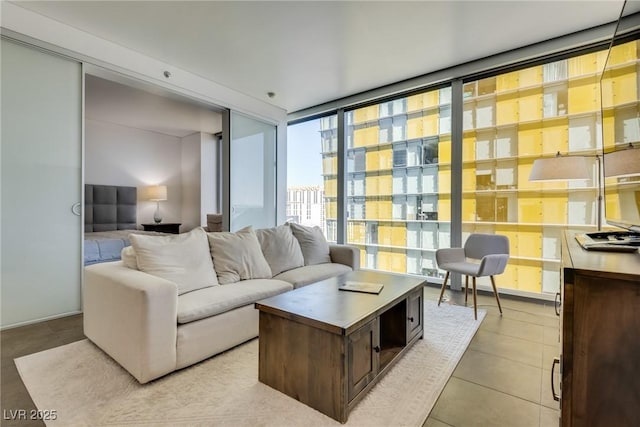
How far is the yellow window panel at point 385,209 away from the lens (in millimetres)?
4352

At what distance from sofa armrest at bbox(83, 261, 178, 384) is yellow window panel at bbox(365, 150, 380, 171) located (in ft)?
11.0

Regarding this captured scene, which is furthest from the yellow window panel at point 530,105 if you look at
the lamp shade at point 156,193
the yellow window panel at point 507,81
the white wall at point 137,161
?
the white wall at point 137,161

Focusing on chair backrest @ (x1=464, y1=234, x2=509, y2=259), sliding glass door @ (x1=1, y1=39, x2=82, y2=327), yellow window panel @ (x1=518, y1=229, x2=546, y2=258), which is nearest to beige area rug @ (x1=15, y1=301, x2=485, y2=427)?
sliding glass door @ (x1=1, y1=39, x2=82, y2=327)

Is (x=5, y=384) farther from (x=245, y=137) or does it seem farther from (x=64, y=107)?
(x=245, y=137)

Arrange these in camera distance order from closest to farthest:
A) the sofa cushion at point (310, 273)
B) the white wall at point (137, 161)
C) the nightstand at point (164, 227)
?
the sofa cushion at point (310, 273) < the white wall at point (137, 161) < the nightstand at point (164, 227)

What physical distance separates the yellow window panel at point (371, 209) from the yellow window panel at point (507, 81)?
2051 millimetres

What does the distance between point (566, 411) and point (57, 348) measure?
286 cm

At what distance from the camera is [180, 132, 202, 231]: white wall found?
6090 millimetres

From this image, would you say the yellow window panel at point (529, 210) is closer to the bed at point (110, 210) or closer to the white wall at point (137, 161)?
the bed at point (110, 210)

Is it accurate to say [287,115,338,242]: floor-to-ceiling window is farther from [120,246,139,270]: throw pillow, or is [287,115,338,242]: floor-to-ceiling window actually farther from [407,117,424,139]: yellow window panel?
[120,246,139,270]: throw pillow

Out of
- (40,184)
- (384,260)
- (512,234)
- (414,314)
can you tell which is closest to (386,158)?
(384,260)

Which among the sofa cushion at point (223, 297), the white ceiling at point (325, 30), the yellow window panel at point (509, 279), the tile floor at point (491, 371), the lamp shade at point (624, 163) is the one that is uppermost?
the white ceiling at point (325, 30)

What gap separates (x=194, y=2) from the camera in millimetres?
2441

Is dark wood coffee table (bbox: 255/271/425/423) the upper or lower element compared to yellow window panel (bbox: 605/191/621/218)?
lower
